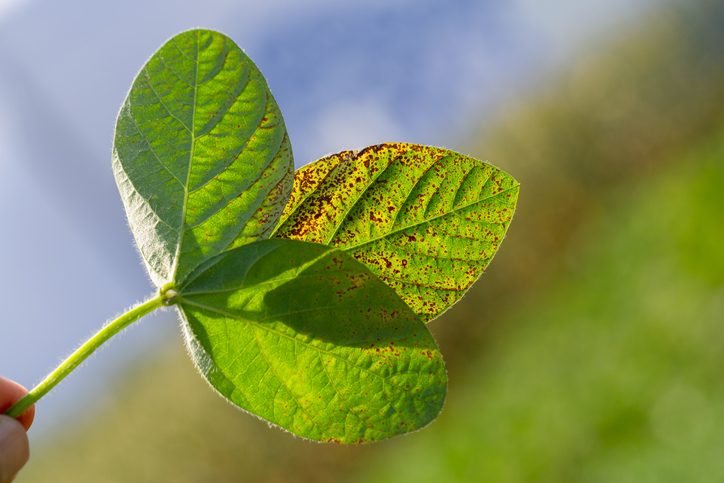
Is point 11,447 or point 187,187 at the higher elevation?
point 187,187

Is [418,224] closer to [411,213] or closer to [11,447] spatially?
[411,213]

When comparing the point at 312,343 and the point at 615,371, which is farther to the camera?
the point at 615,371

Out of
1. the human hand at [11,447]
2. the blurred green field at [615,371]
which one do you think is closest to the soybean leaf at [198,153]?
the human hand at [11,447]

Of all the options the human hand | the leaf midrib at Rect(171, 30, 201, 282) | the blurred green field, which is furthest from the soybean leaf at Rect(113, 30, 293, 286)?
the blurred green field

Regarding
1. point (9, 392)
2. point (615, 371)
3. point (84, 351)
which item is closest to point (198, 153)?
point (84, 351)

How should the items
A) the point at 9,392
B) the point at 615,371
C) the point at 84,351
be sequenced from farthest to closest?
1. the point at 615,371
2. the point at 9,392
3. the point at 84,351

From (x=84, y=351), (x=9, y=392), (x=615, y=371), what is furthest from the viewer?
(x=615, y=371)

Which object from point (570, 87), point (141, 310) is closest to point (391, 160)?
point (141, 310)
